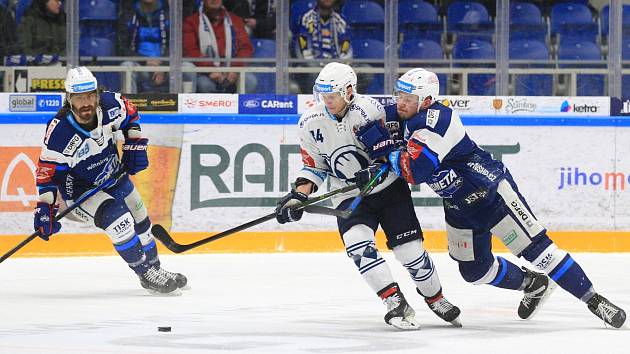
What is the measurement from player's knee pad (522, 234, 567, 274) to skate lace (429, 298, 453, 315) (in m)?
0.44

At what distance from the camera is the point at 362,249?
6.22 meters

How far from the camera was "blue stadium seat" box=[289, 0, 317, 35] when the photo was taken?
11.1 metres

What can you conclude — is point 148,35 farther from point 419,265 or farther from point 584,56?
point 419,265

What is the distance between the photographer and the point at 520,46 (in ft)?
37.6

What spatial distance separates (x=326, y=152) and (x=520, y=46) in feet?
17.6

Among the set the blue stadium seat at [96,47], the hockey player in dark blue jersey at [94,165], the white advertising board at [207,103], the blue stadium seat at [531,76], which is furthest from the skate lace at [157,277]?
the blue stadium seat at [531,76]

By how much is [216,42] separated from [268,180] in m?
1.88

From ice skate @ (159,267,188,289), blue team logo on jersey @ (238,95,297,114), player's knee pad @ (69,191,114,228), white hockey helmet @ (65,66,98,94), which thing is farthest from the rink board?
white hockey helmet @ (65,66,98,94)

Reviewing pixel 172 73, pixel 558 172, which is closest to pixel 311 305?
pixel 558 172

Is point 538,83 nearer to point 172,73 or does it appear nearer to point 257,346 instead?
point 172,73

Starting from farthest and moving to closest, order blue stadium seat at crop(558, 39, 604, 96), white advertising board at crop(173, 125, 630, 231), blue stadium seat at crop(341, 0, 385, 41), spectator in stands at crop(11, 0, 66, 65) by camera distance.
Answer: blue stadium seat at crop(558, 39, 604, 96) < blue stadium seat at crop(341, 0, 385, 41) < spectator in stands at crop(11, 0, 66, 65) < white advertising board at crop(173, 125, 630, 231)

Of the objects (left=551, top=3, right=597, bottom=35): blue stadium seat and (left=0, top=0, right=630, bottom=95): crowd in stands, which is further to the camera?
(left=551, top=3, right=597, bottom=35): blue stadium seat

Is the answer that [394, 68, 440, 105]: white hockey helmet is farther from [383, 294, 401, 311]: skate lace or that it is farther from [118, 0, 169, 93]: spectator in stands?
[118, 0, 169, 93]: spectator in stands

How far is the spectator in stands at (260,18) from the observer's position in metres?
11.1
